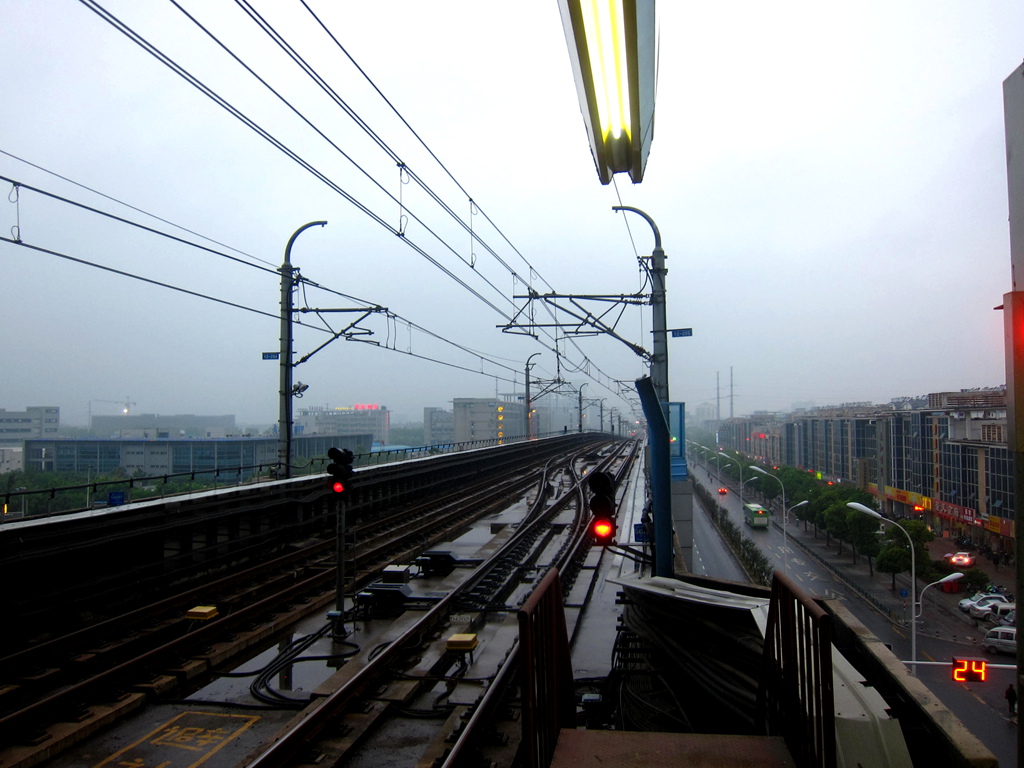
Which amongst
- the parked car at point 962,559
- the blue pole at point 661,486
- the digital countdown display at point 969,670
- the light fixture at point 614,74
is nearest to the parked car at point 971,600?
the parked car at point 962,559

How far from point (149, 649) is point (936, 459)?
3151 cm

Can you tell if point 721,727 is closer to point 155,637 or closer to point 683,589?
point 683,589

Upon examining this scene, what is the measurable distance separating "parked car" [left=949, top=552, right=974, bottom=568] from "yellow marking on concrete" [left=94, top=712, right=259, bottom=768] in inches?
977

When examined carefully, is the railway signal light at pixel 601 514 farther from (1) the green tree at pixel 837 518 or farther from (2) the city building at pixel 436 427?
(2) the city building at pixel 436 427

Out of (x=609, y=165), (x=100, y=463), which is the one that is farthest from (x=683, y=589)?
(x=100, y=463)

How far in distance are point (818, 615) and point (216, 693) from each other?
5.50m

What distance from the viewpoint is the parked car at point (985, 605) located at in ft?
63.7

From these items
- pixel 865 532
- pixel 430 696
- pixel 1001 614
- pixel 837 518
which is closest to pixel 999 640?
pixel 1001 614

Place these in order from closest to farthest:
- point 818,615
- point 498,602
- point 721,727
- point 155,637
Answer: point 818,615 < point 721,727 < point 155,637 < point 498,602

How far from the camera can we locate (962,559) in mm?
21875

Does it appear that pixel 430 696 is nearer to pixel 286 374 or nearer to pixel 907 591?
pixel 286 374

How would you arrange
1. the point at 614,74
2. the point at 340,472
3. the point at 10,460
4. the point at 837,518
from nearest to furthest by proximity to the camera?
the point at 614,74 < the point at 340,472 < the point at 10,460 < the point at 837,518

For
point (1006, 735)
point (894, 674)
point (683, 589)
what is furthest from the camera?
point (1006, 735)

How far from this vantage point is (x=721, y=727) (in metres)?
4.13
